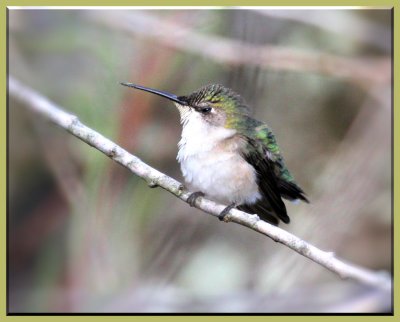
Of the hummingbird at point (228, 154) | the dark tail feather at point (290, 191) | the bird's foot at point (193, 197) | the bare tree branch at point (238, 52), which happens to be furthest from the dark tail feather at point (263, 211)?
the bare tree branch at point (238, 52)

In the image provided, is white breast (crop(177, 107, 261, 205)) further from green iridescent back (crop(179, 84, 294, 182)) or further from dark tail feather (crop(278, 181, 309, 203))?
dark tail feather (crop(278, 181, 309, 203))

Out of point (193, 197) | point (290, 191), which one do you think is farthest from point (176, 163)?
point (290, 191)

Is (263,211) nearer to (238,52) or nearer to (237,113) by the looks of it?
(237,113)

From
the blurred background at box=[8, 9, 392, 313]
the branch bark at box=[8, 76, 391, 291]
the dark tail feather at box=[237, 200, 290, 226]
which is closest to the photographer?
the branch bark at box=[8, 76, 391, 291]

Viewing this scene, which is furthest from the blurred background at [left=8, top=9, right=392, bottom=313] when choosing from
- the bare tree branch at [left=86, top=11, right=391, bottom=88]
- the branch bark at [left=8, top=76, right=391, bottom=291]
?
the branch bark at [left=8, top=76, right=391, bottom=291]

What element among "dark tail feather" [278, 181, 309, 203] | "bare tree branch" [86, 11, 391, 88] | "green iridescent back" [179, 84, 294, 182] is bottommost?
"dark tail feather" [278, 181, 309, 203]

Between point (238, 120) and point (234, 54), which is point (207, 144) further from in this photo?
point (234, 54)

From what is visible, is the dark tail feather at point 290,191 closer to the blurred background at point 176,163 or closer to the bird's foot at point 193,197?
the blurred background at point 176,163
